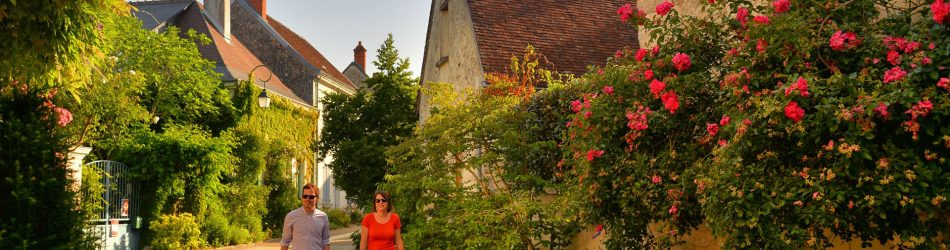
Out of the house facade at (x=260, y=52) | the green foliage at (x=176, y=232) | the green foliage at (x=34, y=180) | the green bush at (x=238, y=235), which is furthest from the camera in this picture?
the house facade at (x=260, y=52)

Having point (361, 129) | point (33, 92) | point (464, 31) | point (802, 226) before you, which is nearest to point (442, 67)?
point (464, 31)

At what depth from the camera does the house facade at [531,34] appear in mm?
17734

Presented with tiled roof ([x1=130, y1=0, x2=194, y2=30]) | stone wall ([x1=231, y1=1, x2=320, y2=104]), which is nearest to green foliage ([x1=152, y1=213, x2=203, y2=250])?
tiled roof ([x1=130, y1=0, x2=194, y2=30])

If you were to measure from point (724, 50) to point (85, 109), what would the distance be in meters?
13.4

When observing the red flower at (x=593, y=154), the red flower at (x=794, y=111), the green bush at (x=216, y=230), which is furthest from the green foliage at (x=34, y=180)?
the green bush at (x=216, y=230)

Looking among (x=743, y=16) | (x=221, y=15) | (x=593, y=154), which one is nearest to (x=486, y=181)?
(x=593, y=154)

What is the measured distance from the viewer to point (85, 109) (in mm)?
16969

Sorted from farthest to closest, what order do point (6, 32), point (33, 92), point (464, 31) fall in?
point (464, 31) < point (33, 92) < point (6, 32)

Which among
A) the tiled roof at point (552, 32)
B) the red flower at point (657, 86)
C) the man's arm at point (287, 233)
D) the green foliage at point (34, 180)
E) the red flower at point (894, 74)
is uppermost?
the tiled roof at point (552, 32)

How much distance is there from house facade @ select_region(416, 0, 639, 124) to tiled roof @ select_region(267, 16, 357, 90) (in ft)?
83.0

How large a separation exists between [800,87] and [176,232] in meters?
16.0

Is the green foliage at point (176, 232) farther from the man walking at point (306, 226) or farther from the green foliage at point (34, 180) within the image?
the man walking at point (306, 226)

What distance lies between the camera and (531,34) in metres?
18.3

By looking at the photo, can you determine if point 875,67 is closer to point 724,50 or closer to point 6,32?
point 724,50
